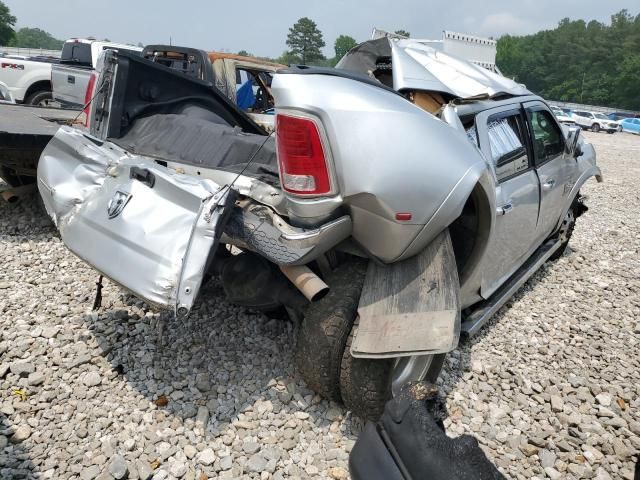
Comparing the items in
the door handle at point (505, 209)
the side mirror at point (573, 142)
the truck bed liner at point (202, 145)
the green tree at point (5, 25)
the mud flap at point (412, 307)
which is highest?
the side mirror at point (573, 142)

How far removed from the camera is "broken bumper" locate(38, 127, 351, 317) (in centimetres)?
215

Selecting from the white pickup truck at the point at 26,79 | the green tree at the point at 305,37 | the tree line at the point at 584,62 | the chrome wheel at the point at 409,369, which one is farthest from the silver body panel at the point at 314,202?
the green tree at the point at 305,37

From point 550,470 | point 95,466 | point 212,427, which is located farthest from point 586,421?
point 95,466

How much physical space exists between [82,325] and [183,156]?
128 centimetres

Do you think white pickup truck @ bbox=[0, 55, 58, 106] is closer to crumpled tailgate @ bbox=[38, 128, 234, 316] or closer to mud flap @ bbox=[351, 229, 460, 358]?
crumpled tailgate @ bbox=[38, 128, 234, 316]

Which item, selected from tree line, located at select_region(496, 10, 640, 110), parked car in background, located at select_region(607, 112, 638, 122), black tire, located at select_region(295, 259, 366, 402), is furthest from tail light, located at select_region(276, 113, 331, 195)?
tree line, located at select_region(496, 10, 640, 110)

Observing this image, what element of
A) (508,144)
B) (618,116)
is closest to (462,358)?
(508,144)

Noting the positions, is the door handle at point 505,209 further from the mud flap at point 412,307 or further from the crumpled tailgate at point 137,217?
the crumpled tailgate at point 137,217

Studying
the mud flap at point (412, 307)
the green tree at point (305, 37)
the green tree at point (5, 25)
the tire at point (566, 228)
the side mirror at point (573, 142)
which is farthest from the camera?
the green tree at point (305, 37)

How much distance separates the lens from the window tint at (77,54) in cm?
1187

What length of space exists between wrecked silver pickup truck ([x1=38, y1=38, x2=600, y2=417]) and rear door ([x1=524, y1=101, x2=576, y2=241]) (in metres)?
0.80

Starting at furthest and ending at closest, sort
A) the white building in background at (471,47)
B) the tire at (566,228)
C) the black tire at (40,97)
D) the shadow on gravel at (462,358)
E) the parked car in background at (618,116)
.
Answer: the parked car in background at (618,116) < the black tire at (40,97) < the white building in background at (471,47) < the tire at (566,228) < the shadow on gravel at (462,358)

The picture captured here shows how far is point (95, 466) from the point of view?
87.6 inches

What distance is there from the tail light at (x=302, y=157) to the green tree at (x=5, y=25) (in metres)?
73.4
